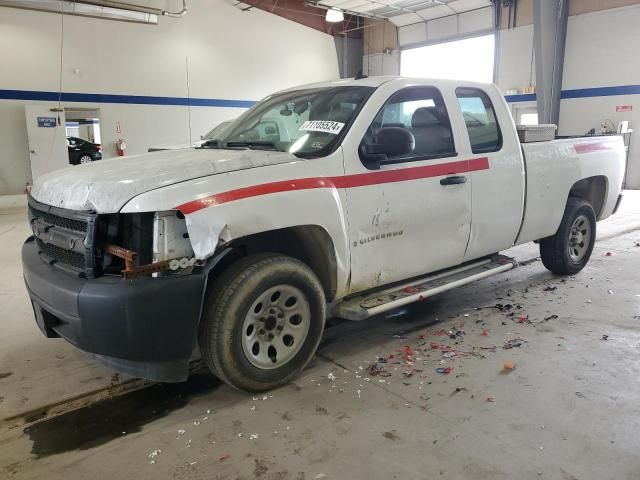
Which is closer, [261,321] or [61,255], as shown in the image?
[61,255]

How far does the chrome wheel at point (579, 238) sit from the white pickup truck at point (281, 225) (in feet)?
3.35

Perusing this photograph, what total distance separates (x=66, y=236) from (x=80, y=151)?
15.1m

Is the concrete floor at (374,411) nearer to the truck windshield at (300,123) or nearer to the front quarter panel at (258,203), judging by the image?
the front quarter panel at (258,203)

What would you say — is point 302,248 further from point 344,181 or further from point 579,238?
point 579,238

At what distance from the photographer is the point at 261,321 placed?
3021 millimetres

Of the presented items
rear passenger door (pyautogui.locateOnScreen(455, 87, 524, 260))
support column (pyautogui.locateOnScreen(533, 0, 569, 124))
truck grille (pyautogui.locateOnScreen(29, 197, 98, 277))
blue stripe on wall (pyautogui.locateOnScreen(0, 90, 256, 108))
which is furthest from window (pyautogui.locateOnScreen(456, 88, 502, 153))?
blue stripe on wall (pyautogui.locateOnScreen(0, 90, 256, 108))

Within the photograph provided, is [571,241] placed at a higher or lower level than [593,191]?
lower

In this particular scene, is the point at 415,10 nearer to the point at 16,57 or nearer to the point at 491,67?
the point at 491,67

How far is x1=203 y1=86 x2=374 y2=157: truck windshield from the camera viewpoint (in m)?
3.27

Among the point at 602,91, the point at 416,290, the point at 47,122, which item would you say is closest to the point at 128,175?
the point at 416,290

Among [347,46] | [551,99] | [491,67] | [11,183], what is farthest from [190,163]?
[347,46]

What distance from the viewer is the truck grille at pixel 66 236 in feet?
8.33

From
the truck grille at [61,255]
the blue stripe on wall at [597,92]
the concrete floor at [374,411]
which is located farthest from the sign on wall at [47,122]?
the blue stripe on wall at [597,92]

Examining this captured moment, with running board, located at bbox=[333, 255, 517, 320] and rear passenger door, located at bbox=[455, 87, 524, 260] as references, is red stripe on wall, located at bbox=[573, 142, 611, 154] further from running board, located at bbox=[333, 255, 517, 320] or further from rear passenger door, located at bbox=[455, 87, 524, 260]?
running board, located at bbox=[333, 255, 517, 320]
